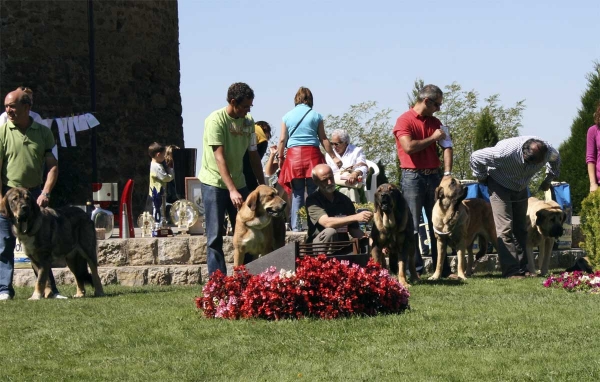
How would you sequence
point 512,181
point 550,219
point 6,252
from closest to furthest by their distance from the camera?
point 6,252
point 512,181
point 550,219

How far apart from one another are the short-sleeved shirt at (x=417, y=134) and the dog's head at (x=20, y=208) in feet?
12.2

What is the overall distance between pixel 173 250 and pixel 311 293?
5004 millimetres

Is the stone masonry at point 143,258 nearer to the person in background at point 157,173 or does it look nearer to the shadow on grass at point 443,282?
the shadow on grass at point 443,282

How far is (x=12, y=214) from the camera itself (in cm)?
988

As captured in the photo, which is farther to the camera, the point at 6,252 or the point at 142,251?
the point at 142,251

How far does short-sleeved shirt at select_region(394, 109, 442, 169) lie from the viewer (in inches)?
444

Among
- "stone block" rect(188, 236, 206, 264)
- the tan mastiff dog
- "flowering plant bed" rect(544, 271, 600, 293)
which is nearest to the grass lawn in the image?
"flowering plant bed" rect(544, 271, 600, 293)

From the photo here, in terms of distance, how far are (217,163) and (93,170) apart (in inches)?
545

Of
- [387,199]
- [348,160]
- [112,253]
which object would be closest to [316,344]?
[387,199]

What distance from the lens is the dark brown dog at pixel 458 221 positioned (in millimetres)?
11133

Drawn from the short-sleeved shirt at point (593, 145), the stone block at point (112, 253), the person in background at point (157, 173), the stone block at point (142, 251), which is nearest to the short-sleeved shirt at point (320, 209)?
the short-sleeved shirt at point (593, 145)

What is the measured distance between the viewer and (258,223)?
967cm

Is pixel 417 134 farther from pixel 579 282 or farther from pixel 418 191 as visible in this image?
pixel 579 282

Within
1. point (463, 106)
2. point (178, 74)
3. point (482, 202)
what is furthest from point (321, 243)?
point (463, 106)
